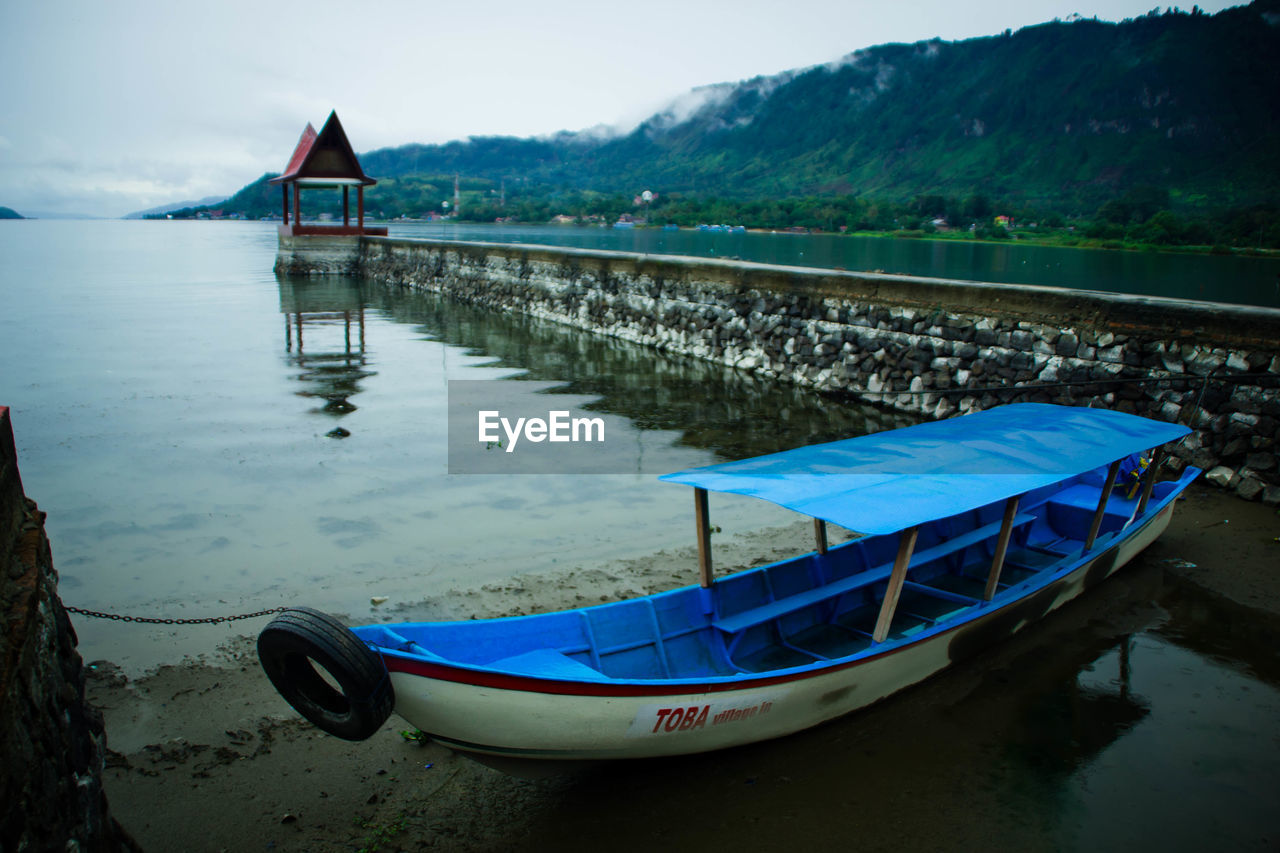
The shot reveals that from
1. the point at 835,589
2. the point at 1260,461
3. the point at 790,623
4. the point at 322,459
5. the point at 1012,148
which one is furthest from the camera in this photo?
the point at 1012,148

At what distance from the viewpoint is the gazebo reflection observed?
13.3 metres

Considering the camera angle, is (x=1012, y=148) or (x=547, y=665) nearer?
(x=547, y=665)

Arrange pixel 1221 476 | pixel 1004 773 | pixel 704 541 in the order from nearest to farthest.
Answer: pixel 1004 773, pixel 704 541, pixel 1221 476

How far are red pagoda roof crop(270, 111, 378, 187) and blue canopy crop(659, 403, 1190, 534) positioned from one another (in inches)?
1150

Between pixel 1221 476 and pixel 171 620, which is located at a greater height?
pixel 1221 476

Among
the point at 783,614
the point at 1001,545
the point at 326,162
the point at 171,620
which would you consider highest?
the point at 326,162

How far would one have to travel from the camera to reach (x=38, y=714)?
8.79 feet

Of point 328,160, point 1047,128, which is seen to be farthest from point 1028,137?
point 328,160

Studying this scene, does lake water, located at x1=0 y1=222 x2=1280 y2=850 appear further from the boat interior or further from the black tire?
the black tire

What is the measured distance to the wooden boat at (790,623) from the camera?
3662 millimetres

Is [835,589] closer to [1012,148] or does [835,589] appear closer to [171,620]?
[171,620]

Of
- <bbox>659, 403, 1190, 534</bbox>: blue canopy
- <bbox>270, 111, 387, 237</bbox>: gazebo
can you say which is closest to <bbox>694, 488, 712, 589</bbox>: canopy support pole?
<bbox>659, 403, 1190, 534</bbox>: blue canopy

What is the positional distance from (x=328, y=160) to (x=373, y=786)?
31814 mm

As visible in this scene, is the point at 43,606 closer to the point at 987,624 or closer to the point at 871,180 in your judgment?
the point at 987,624
